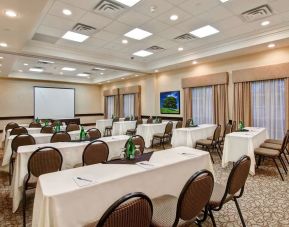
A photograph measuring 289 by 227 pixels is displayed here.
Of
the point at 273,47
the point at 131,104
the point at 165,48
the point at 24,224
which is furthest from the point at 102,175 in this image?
the point at 131,104

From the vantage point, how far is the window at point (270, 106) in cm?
573

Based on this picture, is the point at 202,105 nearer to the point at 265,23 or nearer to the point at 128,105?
the point at 265,23

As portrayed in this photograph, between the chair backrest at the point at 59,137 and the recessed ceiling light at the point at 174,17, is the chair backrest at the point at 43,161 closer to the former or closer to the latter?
the chair backrest at the point at 59,137

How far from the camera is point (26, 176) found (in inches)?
106

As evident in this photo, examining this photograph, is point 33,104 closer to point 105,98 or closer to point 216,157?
point 105,98

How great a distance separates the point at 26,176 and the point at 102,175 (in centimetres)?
145

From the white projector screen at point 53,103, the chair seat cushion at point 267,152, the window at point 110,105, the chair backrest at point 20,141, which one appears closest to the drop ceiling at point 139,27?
the chair backrest at point 20,141

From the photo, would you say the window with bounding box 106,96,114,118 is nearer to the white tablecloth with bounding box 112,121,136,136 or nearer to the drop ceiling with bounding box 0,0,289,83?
the white tablecloth with bounding box 112,121,136,136

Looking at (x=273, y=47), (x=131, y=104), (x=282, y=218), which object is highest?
(x=273, y=47)

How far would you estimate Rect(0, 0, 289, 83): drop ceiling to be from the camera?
377cm

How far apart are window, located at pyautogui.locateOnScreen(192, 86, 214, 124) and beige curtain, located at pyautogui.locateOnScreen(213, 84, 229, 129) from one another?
0.75 ft

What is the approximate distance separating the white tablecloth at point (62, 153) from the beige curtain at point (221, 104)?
4186 mm

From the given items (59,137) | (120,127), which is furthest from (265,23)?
(120,127)

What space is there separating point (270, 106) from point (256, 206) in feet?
13.4
